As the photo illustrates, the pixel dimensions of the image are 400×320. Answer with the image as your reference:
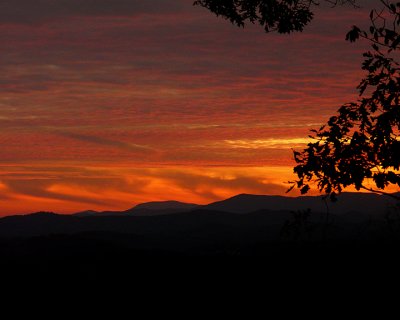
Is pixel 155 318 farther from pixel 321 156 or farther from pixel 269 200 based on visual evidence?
→ pixel 269 200

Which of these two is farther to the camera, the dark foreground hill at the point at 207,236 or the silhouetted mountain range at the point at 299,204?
the silhouetted mountain range at the point at 299,204

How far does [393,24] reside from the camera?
19.4 meters

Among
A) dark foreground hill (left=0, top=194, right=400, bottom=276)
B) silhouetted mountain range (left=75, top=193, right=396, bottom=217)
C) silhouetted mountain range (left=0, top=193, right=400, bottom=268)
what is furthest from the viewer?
silhouetted mountain range (left=75, top=193, right=396, bottom=217)

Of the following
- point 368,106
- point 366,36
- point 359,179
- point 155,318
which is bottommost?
point 155,318

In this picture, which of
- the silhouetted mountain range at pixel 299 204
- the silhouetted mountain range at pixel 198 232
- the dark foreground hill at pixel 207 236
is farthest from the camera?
the silhouetted mountain range at pixel 299 204

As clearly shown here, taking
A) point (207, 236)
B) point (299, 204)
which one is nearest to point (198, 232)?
point (207, 236)

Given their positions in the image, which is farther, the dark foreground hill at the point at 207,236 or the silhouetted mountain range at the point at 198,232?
the silhouetted mountain range at the point at 198,232

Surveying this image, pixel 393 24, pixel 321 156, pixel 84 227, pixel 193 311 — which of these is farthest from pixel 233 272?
pixel 84 227

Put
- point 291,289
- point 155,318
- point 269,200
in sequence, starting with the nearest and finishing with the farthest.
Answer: point 155,318 < point 291,289 < point 269,200

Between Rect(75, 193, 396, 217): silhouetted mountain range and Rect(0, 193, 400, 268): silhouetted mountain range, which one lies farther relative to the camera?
Rect(75, 193, 396, 217): silhouetted mountain range

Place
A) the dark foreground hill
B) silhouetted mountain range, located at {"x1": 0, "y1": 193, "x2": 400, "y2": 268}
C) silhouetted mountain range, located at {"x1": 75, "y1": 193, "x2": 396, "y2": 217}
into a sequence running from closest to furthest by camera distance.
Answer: the dark foreground hill
silhouetted mountain range, located at {"x1": 0, "y1": 193, "x2": 400, "y2": 268}
silhouetted mountain range, located at {"x1": 75, "y1": 193, "x2": 396, "y2": 217}

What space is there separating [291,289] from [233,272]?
14.1ft

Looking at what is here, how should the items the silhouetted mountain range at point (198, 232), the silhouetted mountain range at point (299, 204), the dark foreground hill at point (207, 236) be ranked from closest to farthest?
the dark foreground hill at point (207, 236) → the silhouetted mountain range at point (198, 232) → the silhouetted mountain range at point (299, 204)

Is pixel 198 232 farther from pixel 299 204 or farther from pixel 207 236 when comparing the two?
pixel 299 204
